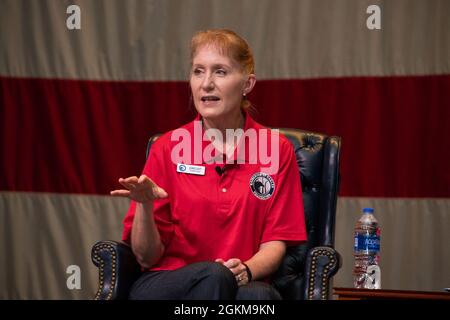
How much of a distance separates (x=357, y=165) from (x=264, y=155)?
1.27m

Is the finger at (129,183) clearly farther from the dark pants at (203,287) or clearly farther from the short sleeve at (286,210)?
the short sleeve at (286,210)

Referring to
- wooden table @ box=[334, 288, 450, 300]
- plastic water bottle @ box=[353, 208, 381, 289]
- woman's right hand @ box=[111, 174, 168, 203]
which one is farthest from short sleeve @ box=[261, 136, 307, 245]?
plastic water bottle @ box=[353, 208, 381, 289]

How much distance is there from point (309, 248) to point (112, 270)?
34.3 inches

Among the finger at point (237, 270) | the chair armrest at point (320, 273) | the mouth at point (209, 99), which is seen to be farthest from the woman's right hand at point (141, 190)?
the chair armrest at point (320, 273)

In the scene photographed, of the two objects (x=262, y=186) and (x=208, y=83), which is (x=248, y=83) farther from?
(x=262, y=186)

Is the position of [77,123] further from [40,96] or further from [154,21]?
[154,21]

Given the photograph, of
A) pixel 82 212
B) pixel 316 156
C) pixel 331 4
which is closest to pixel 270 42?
pixel 331 4

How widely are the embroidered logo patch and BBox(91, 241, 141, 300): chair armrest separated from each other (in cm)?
50

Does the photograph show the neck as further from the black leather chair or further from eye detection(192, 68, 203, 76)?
the black leather chair

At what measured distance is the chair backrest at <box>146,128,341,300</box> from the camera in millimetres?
2934

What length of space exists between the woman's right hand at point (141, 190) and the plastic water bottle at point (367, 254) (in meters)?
1.33

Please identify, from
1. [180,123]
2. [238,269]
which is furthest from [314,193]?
[180,123]
